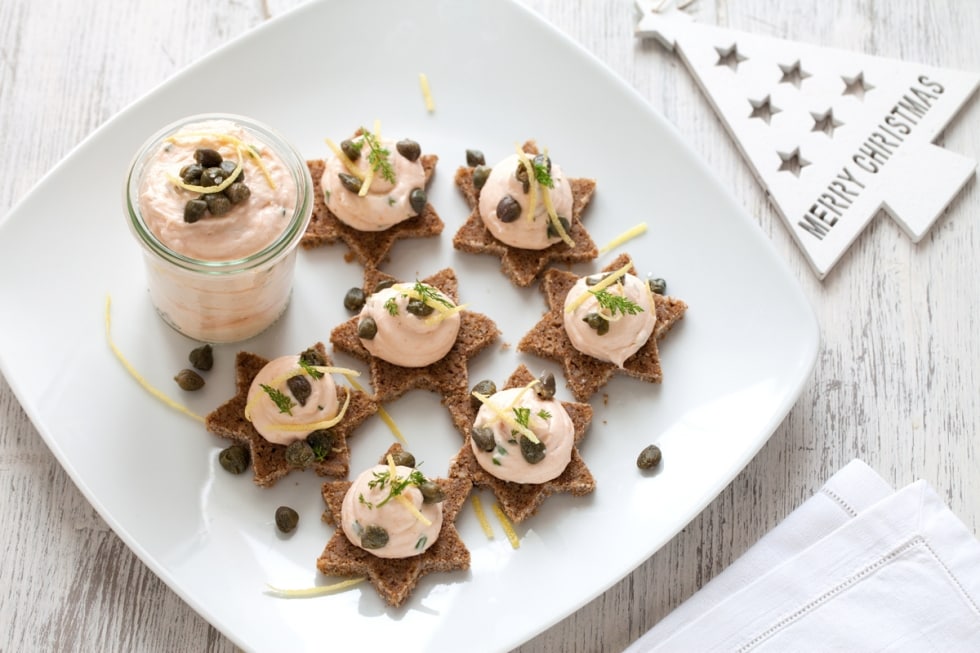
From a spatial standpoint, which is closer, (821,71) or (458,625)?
(458,625)

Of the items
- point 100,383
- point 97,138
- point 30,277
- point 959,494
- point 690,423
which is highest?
point 97,138

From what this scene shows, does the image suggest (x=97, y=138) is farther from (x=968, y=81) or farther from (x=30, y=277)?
(x=968, y=81)

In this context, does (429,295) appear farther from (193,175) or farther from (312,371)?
(193,175)

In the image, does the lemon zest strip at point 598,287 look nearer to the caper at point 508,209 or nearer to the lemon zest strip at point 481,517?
the caper at point 508,209

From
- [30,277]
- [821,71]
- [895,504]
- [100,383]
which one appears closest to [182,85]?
[30,277]

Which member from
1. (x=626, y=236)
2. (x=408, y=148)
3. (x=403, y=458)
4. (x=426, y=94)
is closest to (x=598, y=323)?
(x=626, y=236)

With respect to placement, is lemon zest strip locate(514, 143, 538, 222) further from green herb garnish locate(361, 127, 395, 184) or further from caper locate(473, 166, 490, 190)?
green herb garnish locate(361, 127, 395, 184)
